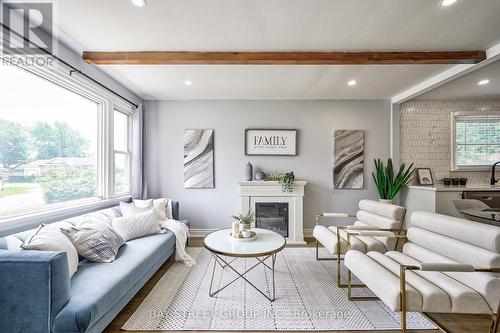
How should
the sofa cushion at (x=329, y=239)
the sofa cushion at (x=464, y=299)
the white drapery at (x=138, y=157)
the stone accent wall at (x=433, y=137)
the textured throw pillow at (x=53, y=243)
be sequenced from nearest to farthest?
the sofa cushion at (x=464, y=299)
the textured throw pillow at (x=53, y=243)
the sofa cushion at (x=329, y=239)
the white drapery at (x=138, y=157)
the stone accent wall at (x=433, y=137)

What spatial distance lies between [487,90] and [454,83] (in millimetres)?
880

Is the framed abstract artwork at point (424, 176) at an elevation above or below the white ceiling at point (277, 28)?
below

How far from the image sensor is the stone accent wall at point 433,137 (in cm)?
411

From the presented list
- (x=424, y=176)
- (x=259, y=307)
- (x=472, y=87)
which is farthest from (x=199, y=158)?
(x=472, y=87)

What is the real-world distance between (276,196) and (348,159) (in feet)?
5.09

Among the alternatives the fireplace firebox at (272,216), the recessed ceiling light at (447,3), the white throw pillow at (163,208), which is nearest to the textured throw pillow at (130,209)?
the white throw pillow at (163,208)

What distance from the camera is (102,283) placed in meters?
1.59

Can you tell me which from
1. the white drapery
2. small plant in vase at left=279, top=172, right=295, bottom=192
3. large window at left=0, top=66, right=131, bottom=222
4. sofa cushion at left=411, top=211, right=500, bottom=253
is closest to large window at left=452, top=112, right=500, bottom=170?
sofa cushion at left=411, top=211, right=500, bottom=253

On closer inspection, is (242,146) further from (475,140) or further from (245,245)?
(475,140)

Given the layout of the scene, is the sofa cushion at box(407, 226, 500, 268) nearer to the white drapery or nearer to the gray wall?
the gray wall

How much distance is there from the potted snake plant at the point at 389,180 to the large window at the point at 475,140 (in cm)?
98

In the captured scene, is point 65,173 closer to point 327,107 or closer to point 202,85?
point 202,85

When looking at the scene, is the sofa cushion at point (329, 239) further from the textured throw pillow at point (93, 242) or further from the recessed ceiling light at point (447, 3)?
the recessed ceiling light at point (447, 3)

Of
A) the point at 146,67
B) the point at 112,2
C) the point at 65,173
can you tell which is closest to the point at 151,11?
the point at 112,2
